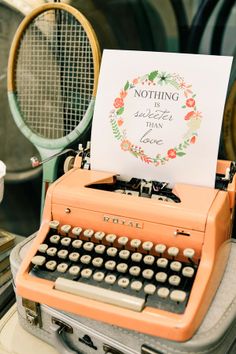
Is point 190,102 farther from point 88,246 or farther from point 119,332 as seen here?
point 119,332

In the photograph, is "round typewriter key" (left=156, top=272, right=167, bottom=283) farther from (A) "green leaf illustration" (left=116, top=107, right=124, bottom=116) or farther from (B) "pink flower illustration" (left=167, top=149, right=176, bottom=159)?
(A) "green leaf illustration" (left=116, top=107, right=124, bottom=116)

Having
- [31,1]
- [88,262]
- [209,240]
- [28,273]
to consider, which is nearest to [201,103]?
[209,240]

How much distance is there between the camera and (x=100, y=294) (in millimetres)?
790

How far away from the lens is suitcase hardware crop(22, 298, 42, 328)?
37.3 inches

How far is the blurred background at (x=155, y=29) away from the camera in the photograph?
3.81ft

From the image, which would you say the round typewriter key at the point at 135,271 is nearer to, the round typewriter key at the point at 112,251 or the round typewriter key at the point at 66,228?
the round typewriter key at the point at 112,251

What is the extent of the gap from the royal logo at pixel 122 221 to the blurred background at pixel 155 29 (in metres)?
0.41

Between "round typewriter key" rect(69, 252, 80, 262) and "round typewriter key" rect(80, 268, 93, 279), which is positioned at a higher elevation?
"round typewriter key" rect(69, 252, 80, 262)

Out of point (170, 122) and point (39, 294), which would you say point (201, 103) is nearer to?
point (170, 122)

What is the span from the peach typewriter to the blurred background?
0.34 metres

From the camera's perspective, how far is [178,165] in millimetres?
1007

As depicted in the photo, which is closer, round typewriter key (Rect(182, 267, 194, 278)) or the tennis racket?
round typewriter key (Rect(182, 267, 194, 278))

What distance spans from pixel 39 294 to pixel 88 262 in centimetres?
13

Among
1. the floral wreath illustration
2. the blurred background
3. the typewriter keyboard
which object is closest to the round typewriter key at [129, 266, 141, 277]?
the typewriter keyboard
